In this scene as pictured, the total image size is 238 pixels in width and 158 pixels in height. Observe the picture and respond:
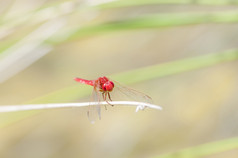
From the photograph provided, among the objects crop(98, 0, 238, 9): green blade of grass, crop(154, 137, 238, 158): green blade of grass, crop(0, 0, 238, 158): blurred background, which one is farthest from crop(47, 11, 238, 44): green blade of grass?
crop(154, 137, 238, 158): green blade of grass

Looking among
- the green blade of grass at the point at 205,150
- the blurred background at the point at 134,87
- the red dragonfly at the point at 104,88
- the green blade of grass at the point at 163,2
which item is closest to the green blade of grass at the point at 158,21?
the green blade of grass at the point at 163,2

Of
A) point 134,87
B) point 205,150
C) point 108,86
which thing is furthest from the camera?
point 134,87

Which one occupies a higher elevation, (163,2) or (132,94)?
(163,2)

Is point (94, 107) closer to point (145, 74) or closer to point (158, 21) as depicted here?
point (145, 74)

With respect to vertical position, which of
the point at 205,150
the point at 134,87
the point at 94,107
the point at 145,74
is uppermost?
the point at 134,87

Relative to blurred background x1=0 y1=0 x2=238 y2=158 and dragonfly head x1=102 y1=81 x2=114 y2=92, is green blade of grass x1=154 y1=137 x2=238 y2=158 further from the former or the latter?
blurred background x1=0 y1=0 x2=238 y2=158

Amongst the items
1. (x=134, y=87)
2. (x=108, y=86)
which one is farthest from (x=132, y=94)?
(x=134, y=87)

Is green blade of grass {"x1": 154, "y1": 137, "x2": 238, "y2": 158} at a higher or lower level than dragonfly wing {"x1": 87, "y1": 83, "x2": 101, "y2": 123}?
lower

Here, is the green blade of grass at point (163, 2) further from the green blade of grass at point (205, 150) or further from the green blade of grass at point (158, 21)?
the green blade of grass at point (205, 150)

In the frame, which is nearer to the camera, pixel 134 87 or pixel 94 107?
pixel 94 107
